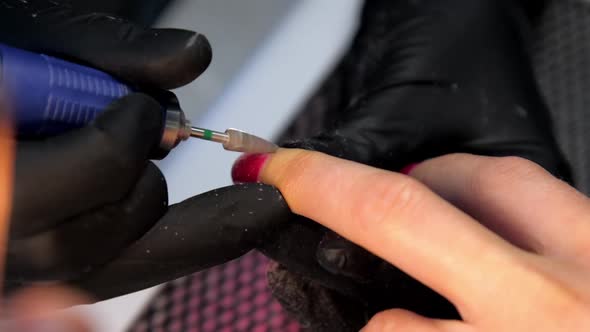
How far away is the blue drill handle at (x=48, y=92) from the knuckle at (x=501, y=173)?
0.91 feet

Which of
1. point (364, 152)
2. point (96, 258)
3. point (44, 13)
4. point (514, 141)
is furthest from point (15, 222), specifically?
point (514, 141)

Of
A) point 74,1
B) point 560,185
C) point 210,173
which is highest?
point 74,1

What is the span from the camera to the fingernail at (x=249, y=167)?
1.46ft

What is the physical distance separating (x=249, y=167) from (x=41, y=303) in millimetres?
178

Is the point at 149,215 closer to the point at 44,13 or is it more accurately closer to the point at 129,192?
the point at 129,192

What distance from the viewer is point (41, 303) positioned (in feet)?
1.24

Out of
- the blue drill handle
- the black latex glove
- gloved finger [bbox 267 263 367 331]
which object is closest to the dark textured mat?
the black latex glove

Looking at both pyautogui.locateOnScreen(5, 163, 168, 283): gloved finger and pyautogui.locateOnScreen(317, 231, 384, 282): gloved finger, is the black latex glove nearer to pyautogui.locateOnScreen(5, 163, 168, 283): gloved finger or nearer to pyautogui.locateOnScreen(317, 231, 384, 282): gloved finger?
pyautogui.locateOnScreen(317, 231, 384, 282): gloved finger

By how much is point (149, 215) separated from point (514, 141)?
1.34ft

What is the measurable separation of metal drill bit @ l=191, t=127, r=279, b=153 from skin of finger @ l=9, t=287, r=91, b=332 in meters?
0.14

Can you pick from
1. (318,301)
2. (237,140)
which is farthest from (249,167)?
(318,301)

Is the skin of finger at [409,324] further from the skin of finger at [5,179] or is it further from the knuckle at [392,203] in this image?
the skin of finger at [5,179]

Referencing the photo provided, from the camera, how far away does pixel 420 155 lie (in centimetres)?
60

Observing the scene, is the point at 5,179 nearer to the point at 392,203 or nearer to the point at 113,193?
the point at 113,193
